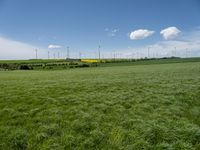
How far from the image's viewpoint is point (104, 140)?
6430 mm

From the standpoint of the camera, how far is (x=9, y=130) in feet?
23.8

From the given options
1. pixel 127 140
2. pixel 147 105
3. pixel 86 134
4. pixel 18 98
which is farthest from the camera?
pixel 18 98

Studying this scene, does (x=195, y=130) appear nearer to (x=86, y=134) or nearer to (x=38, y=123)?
(x=86, y=134)

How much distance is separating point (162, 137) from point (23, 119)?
5.83m

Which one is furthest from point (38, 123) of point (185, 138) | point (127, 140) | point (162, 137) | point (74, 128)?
point (185, 138)

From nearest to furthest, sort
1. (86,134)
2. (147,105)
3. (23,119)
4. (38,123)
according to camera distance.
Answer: (86,134)
(38,123)
(23,119)
(147,105)

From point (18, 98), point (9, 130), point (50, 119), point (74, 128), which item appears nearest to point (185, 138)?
point (74, 128)

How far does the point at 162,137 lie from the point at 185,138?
766 mm

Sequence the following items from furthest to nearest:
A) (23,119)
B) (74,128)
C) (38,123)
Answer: (23,119)
(38,123)
(74,128)

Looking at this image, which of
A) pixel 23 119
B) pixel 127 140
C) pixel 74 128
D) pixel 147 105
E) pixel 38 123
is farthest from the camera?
pixel 147 105

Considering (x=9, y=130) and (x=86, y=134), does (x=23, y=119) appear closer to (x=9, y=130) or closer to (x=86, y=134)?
(x=9, y=130)

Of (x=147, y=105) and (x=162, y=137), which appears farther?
(x=147, y=105)

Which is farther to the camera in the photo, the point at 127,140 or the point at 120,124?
the point at 120,124

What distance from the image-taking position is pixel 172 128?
24.0ft
